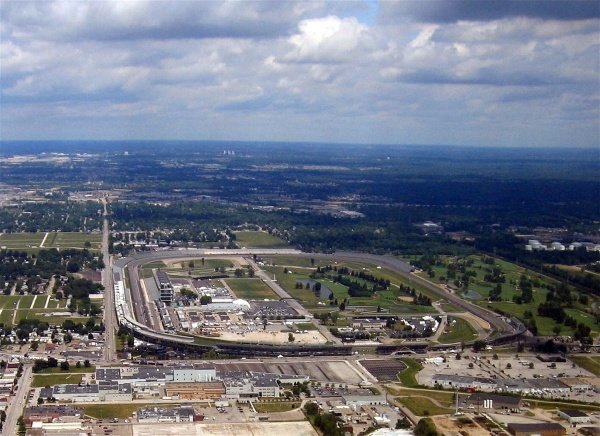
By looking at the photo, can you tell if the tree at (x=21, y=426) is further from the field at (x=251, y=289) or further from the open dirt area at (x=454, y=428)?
the field at (x=251, y=289)

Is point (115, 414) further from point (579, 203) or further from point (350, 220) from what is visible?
point (579, 203)

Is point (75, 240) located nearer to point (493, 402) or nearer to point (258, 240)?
point (258, 240)

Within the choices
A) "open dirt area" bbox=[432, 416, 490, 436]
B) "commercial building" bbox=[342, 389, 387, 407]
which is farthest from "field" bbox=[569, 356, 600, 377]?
"commercial building" bbox=[342, 389, 387, 407]

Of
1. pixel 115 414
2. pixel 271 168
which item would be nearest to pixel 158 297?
pixel 115 414

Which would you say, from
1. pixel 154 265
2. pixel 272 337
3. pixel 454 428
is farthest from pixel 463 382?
pixel 154 265

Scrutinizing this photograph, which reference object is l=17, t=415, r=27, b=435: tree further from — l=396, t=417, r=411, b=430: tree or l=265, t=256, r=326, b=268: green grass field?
l=265, t=256, r=326, b=268: green grass field

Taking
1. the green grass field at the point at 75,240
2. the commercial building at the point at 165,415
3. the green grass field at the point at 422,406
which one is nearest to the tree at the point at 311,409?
the green grass field at the point at 422,406
